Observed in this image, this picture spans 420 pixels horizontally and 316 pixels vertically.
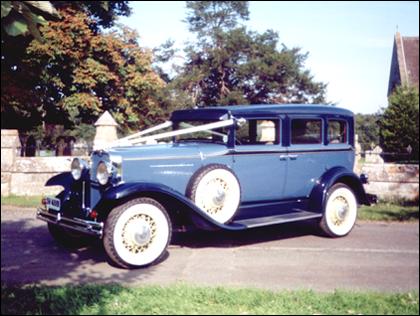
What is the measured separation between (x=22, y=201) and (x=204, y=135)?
16.0 ft

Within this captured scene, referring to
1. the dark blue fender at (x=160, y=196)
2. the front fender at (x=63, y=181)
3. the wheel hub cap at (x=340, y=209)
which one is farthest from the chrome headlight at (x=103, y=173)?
the wheel hub cap at (x=340, y=209)

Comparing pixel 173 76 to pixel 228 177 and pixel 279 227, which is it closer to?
pixel 228 177

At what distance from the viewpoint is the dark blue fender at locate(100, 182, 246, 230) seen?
15.0 feet

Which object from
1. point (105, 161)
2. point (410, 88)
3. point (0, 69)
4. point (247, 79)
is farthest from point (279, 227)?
point (247, 79)

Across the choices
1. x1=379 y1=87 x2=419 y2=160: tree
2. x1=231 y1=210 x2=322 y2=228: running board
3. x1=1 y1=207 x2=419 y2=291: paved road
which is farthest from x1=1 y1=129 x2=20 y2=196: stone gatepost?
x1=379 y1=87 x2=419 y2=160: tree

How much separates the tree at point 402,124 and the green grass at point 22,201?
306 inches

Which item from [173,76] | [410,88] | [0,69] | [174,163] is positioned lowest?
[174,163]

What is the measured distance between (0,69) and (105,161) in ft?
9.81

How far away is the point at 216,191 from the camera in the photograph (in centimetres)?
517

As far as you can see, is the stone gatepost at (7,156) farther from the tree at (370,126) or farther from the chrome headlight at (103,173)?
the tree at (370,126)

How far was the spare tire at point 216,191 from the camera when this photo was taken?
5066 millimetres

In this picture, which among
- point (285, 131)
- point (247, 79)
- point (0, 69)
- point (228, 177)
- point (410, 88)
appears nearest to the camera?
point (0, 69)

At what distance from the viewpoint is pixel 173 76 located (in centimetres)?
544

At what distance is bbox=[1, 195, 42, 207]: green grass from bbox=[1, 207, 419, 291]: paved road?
174cm
